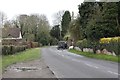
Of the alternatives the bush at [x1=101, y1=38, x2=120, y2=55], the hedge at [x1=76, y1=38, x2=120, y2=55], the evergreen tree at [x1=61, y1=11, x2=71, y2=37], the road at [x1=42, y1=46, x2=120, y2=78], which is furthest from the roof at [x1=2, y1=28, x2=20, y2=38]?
the road at [x1=42, y1=46, x2=120, y2=78]

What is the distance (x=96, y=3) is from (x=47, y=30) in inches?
3012

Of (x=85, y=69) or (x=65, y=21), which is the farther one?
(x=65, y=21)

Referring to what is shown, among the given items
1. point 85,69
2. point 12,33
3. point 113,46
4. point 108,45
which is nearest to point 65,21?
point 12,33

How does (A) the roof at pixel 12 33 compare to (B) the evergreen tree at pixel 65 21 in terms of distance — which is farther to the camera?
(B) the evergreen tree at pixel 65 21

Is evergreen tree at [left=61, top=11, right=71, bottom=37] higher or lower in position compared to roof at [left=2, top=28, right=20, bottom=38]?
higher

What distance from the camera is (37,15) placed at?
137m

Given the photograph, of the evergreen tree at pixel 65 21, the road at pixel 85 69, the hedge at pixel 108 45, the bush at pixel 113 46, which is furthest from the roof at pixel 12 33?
the road at pixel 85 69

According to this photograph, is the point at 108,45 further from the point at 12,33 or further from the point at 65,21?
the point at 65,21

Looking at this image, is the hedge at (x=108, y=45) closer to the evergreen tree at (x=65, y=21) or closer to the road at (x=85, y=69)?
the road at (x=85, y=69)

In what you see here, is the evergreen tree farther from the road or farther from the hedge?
the road

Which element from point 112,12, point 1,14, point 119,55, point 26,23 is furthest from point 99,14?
point 26,23

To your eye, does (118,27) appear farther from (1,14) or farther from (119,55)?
(1,14)

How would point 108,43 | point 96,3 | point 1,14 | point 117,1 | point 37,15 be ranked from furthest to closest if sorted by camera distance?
point 37,15, point 1,14, point 96,3, point 117,1, point 108,43

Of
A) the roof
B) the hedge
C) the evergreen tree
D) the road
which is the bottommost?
the road
